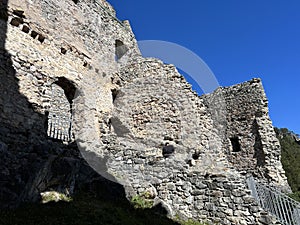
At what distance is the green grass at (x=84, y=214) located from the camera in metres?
5.14

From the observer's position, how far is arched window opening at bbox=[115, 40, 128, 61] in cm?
1496

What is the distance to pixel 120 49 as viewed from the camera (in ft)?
49.8

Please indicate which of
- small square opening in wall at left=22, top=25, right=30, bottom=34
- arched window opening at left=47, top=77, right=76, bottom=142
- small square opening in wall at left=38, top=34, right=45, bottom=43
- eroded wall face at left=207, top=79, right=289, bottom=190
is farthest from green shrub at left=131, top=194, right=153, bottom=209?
eroded wall face at left=207, top=79, right=289, bottom=190

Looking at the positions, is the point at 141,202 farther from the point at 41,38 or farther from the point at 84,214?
the point at 41,38

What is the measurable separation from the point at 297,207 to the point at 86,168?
6.40 metres

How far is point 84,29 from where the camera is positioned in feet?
40.2

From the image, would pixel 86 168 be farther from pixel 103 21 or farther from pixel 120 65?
pixel 103 21

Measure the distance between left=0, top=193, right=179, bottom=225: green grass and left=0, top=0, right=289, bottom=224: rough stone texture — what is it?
1.63 feet

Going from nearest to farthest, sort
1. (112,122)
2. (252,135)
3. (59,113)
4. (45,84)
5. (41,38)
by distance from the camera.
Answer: (45,84) < (41,38) < (112,122) < (59,113) < (252,135)

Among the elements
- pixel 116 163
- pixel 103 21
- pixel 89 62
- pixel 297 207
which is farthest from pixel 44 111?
pixel 297 207

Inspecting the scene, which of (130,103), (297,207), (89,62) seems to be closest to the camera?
(297,207)

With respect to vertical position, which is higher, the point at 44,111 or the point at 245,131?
the point at 245,131

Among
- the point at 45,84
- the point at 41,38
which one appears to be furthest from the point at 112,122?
the point at 41,38

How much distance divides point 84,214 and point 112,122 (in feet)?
20.9
